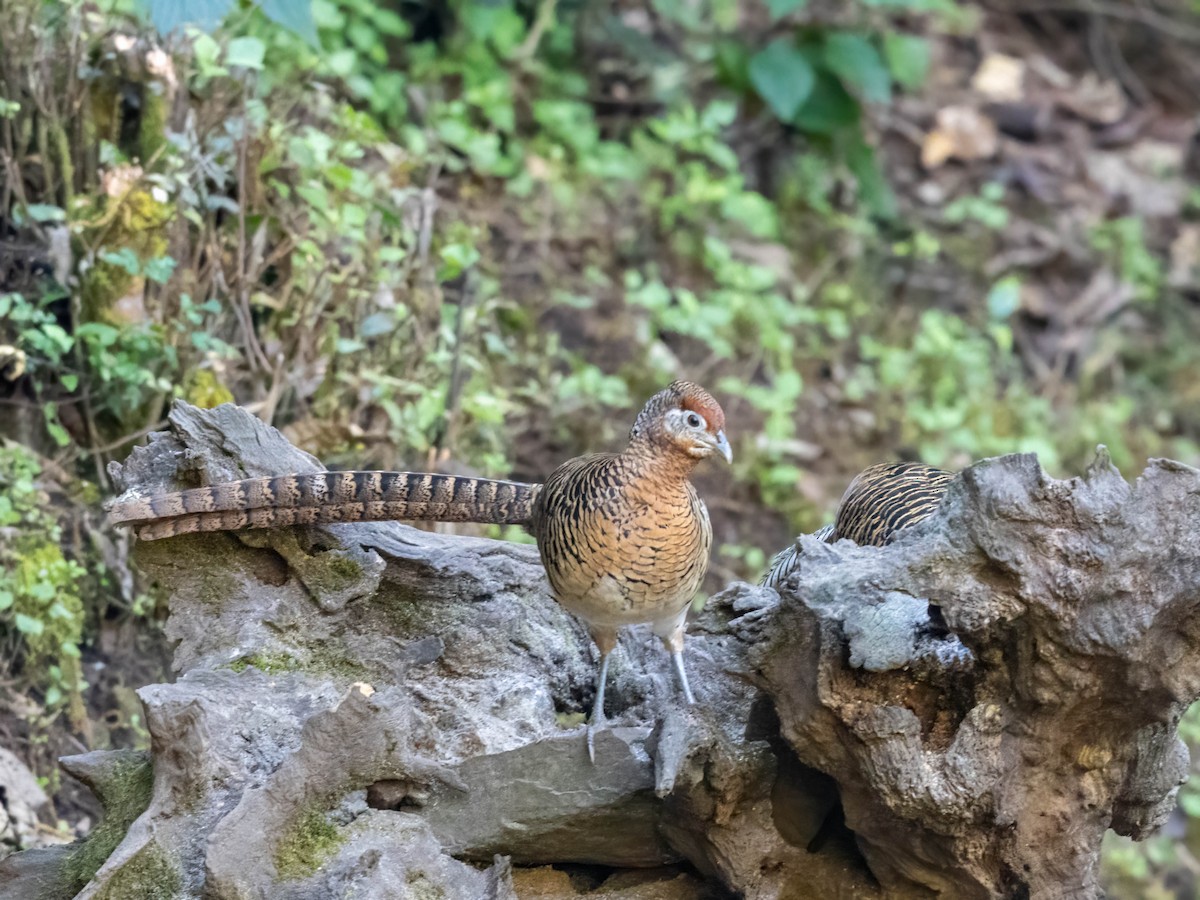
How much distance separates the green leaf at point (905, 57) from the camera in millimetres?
7145

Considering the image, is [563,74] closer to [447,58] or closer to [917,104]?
[447,58]

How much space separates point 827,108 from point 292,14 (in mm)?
3817

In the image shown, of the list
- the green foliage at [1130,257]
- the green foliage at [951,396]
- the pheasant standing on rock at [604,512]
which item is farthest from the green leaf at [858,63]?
the pheasant standing on rock at [604,512]

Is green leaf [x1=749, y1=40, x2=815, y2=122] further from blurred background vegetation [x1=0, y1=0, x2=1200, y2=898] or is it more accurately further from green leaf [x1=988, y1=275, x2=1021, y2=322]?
green leaf [x1=988, y1=275, x2=1021, y2=322]

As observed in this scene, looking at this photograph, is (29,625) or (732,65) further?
(732,65)

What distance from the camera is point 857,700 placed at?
8.02ft

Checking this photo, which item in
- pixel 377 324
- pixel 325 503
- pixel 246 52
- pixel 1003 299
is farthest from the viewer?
pixel 1003 299

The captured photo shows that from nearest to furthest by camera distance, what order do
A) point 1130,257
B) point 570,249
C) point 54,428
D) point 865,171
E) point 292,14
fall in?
point 292,14 < point 54,428 < point 570,249 < point 865,171 < point 1130,257

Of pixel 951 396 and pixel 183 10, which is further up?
pixel 183 10

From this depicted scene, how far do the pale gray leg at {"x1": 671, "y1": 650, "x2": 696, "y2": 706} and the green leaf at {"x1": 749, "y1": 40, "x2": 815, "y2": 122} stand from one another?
12.8 feet

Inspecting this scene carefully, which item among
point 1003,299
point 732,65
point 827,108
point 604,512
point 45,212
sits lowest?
point 1003,299

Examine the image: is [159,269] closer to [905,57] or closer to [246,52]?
[246,52]

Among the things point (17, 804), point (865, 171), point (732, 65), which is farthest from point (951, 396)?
point (17, 804)

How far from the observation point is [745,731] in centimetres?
277
